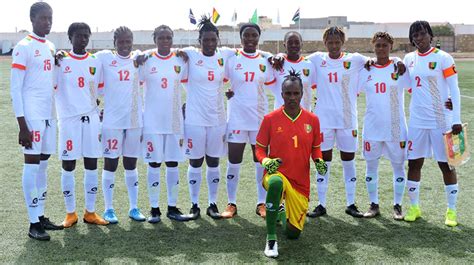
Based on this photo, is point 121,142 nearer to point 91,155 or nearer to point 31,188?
point 91,155

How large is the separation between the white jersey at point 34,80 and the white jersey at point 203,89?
5.16 feet

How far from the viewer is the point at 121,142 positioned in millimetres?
6070

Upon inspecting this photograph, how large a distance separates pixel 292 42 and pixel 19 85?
10.0ft

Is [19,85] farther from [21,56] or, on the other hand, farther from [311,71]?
[311,71]

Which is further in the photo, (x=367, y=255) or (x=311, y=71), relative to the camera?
(x=311, y=71)

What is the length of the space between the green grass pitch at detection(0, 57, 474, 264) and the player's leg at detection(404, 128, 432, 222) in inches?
5.4

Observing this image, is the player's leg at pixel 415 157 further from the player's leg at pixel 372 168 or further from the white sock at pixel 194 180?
the white sock at pixel 194 180

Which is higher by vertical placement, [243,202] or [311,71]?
[311,71]

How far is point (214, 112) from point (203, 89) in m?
0.30

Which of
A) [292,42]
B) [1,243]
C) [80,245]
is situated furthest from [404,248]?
[1,243]

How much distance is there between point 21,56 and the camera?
5359mm

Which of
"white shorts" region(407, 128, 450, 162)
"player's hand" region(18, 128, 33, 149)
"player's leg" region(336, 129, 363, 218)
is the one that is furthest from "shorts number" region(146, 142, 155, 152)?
"white shorts" region(407, 128, 450, 162)

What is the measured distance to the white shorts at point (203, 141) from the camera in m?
6.27

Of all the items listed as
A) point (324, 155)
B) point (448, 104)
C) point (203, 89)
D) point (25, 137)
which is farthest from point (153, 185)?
point (448, 104)
